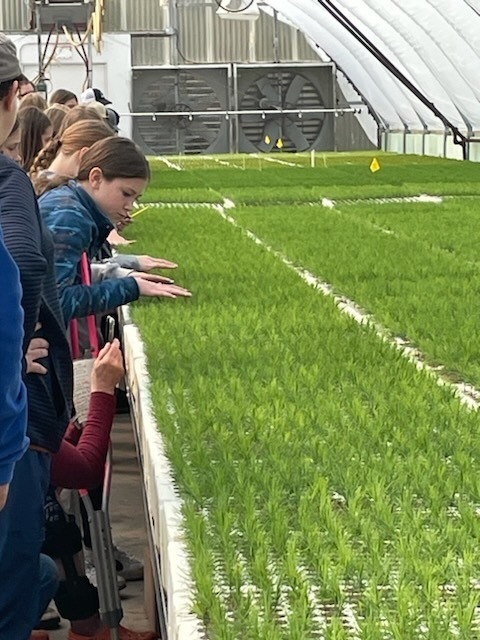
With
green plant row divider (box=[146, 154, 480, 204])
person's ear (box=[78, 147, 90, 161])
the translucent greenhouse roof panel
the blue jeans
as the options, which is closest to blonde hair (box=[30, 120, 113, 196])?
person's ear (box=[78, 147, 90, 161])

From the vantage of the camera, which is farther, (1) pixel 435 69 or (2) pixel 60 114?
(1) pixel 435 69

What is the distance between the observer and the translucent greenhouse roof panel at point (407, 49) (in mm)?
21094

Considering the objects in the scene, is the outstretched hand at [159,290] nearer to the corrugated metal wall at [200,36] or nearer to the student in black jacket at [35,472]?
the student in black jacket at [35,472]

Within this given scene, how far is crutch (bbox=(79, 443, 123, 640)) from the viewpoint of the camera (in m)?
3.67

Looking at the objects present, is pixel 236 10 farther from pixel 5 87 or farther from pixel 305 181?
pixel 5 87

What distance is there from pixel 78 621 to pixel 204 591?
1.79m

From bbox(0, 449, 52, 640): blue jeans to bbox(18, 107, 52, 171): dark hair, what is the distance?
297 centimetres

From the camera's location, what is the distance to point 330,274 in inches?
255

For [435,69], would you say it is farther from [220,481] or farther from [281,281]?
[220,481]

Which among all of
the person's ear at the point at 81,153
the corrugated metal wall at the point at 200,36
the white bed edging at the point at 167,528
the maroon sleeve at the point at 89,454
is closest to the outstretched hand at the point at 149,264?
the person's ear at the point at 81,153

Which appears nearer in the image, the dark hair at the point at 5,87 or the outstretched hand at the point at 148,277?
the dark hair at the point at 5,87

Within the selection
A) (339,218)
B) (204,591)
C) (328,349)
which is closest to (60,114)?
(339,218)

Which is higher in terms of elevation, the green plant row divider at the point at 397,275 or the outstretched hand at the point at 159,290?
the outstretched hand at the point at 159,290

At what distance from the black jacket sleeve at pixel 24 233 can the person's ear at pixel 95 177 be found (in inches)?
64.6
